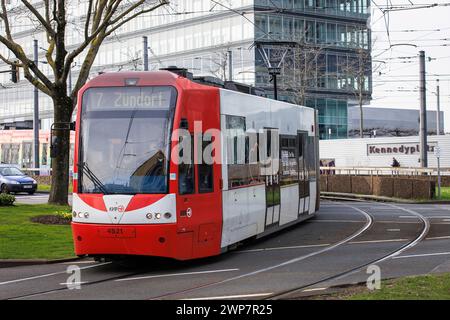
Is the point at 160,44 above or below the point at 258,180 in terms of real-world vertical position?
above

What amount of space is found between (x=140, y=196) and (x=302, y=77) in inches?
1491

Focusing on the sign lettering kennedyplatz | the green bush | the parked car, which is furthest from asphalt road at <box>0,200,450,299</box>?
the sign lettering kennedyplatz

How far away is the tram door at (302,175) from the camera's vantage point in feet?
69.3

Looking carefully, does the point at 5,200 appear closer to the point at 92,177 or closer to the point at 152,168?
the point at 92,177

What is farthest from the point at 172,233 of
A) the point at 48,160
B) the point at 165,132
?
the point at 48,160

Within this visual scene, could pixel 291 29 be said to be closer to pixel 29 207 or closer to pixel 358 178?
pixel 358 178

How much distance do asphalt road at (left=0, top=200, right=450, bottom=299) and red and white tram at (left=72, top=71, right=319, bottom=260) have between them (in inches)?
23.7

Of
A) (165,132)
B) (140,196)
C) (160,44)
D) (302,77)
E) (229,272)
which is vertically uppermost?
(160,44)

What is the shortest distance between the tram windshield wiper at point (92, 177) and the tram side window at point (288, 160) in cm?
659

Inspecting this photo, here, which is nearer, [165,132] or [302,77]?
[165,132]

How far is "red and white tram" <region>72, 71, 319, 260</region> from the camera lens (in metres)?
12.9
